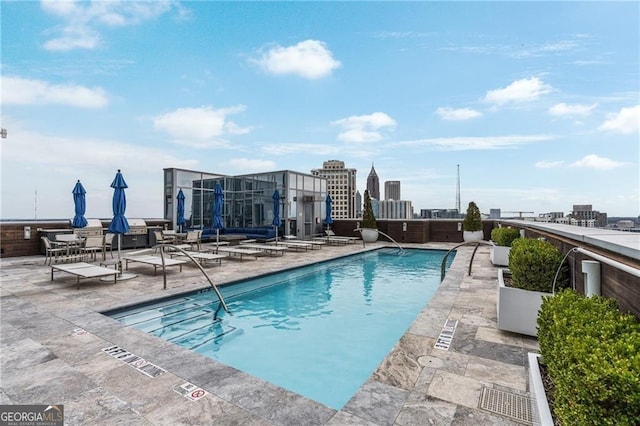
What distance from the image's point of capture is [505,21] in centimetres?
995

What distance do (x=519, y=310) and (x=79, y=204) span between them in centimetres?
1276

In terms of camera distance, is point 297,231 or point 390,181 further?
point 390,181

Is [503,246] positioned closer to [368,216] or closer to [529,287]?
[529,287]

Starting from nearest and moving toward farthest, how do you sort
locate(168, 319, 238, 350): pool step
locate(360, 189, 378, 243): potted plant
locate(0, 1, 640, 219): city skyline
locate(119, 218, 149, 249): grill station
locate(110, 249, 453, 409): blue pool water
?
1. locate(110, 249, 453, 409): blue pool water
2. locate(168, 319, 238, 350): pool step
3. locate(0, 1, 640, 219): city skyline
4. locate(119, 218, 149, 249): grill station
5. locate(360, 189, 378, 243): potted plant

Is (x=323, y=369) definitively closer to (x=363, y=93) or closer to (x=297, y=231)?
(x=297, y=231)

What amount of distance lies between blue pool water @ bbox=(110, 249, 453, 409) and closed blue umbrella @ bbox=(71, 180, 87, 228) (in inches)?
279

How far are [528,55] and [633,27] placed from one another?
13.2ft

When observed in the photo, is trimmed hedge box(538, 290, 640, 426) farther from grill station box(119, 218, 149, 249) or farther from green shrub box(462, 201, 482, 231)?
green shrub box(462, 201, 482, 231)

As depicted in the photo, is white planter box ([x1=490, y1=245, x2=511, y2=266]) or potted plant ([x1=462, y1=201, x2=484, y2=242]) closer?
white planter box ([x1=490, y1=245, x2=511, y2=266])

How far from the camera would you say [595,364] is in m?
1.32

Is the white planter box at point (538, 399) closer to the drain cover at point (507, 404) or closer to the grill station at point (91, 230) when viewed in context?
the drain cover at point (507, 404)

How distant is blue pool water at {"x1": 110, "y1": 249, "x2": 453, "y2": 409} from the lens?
12.5 feet

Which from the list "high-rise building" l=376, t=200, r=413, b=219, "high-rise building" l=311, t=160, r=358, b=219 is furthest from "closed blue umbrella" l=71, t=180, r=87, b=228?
"high-rise building" l=311, t=160, r=358, b=219

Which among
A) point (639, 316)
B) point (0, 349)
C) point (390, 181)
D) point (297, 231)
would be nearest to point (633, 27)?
point (639, 316)
